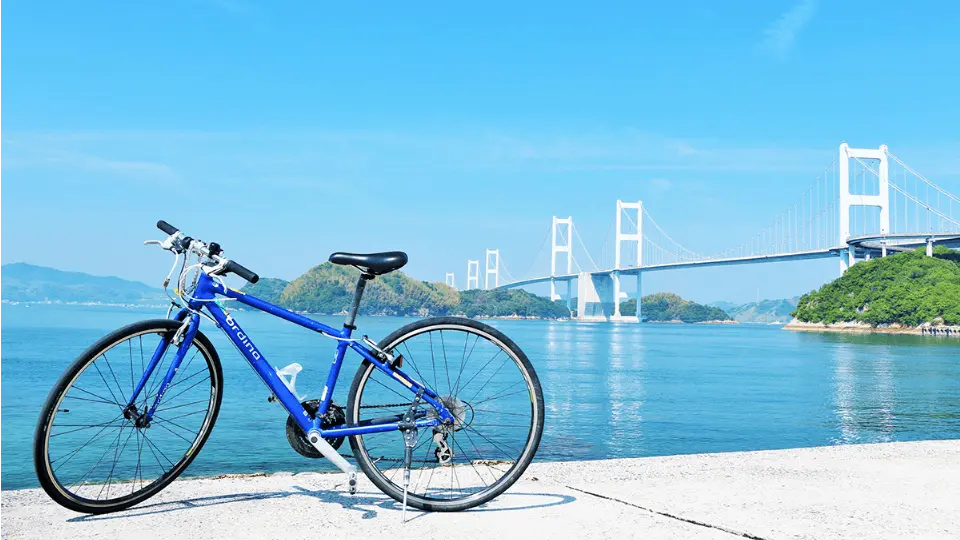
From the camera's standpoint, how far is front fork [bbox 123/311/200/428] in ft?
10.5

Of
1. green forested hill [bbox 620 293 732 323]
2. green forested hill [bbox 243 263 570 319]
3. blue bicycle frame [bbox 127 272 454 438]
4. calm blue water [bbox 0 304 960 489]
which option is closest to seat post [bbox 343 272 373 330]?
blue bicycle frame [bbox 127 272 454 438]

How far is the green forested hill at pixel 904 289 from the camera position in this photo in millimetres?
69562

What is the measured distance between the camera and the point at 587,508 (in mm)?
3377

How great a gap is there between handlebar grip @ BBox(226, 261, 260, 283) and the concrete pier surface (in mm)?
857

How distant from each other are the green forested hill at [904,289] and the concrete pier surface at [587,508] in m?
72.9

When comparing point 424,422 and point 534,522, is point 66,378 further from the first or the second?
point 534,522

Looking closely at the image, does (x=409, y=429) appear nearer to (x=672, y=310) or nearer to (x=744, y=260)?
(x=744, y=260)

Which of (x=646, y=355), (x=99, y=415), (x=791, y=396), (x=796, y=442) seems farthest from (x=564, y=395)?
(x=646, y=355)

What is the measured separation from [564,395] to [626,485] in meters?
17.1

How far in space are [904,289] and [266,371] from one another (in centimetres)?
7481

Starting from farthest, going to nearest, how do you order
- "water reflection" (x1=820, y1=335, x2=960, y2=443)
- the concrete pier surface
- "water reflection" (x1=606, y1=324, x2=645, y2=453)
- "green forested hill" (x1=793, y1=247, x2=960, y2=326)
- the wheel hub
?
1. "green forested hill" (x1=793, y1=247, x2=960, y2=326)
2. "water reflection" (x1=820, y1=335, x2=960, y2=443)
3. "water reflection" (x1=606, y1=324, x2=645, y2=453)
4. the wheel hub
5. the concrete pier surface

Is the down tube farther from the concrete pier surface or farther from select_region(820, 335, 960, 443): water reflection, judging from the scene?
select_region(820, 335, 960, 443): water reflection

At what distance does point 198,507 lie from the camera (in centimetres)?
333

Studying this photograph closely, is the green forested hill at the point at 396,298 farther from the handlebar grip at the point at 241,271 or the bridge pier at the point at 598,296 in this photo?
the handlebar grip at the point at 241,271
